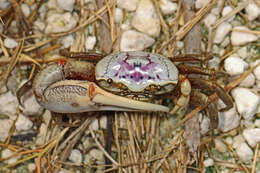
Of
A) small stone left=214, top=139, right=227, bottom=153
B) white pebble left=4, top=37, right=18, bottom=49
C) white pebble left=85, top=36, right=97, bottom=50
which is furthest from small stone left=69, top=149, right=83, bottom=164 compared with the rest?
small stone left=214, top=139, right=227, bottom=153

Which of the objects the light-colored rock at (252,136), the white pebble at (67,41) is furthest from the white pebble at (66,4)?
the light-colored rock at (252,136)

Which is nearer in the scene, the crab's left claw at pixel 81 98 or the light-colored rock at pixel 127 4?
the crab's left claw at pixel 81 98

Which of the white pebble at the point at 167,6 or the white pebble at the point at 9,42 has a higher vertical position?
the white pebble at the point at 167,6

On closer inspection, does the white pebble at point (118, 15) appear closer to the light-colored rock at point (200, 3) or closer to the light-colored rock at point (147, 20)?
the light-colored rock at point (147, 20)

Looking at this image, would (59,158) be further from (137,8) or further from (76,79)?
(137,8)

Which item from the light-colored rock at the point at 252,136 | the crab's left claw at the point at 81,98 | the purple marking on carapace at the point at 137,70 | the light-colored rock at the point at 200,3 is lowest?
the light-colored rock at the point at 252,136

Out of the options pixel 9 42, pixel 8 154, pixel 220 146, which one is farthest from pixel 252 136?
pixel 9 42

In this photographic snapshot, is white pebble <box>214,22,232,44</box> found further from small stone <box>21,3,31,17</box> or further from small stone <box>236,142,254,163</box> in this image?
small stone <box>21,3,31,17</box>
